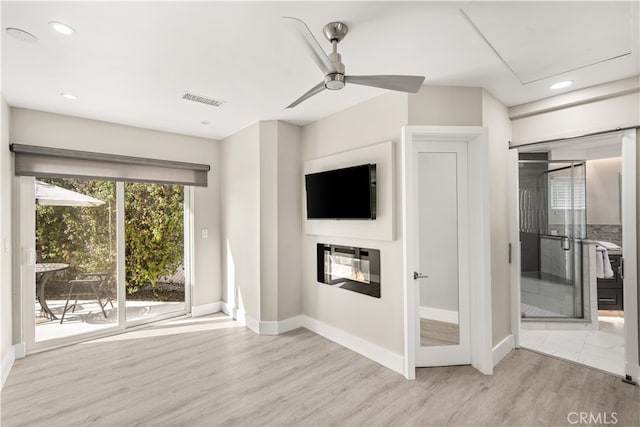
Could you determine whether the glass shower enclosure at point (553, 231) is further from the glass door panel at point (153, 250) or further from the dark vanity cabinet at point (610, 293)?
the glass door panel at point (153, 250)

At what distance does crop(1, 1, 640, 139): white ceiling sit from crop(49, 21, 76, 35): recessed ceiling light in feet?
0.13

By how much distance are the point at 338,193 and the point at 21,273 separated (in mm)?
3462

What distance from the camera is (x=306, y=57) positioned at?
2.30 m

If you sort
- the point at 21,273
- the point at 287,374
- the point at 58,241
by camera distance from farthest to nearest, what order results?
the point at 58,241, the point at 21,273, the point at 287,374

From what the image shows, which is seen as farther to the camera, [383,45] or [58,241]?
[58,241]

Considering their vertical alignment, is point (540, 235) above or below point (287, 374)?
above

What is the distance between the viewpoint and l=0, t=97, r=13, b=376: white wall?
9.25 ft

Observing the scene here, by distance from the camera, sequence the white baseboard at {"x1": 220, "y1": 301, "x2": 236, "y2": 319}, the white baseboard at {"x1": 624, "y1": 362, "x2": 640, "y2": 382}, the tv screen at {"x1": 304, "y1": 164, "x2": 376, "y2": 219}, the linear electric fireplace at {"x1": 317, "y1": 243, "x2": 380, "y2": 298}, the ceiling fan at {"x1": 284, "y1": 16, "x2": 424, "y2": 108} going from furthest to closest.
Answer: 1. the white baseboard at {"x1": 220, "y1": 301, "x2": 236, "y2": 319}
2. the linear electric fireplace at {"x1": 317, "y1": 243, "x2": 380, "y2": 298}
3. the tv screen at {"x1": 304, "y1": 164, "x2": 376, "y2": 219}
4. the white baseboard at {"x1": 624, "y1": 362, "x2": 640, "y2": 382}
5. the ceiling fan at {"x1": 284, "y1": 16, "x2": 424, "y2": 108}

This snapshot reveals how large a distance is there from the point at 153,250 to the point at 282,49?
3410mm

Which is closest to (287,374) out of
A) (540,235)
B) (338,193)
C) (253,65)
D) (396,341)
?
(396,341)

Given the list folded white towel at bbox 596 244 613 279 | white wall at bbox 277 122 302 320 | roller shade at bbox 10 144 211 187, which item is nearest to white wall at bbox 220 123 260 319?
white wall at bbox 277 122 302 320

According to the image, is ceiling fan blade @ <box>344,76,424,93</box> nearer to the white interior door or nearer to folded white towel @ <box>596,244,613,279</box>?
the white interior door

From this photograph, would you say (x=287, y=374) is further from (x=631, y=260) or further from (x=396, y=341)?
(x=631, y=260)

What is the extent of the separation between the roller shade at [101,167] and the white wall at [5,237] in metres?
0.15
